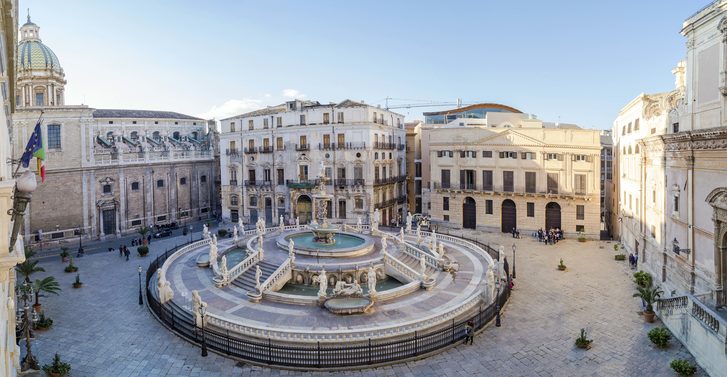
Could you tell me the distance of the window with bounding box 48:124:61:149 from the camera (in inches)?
1714

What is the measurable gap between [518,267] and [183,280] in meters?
22.0

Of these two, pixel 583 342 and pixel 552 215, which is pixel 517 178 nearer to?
pixel 552 215

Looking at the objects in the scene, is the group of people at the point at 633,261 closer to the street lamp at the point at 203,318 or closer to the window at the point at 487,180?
the window at the point at 487,180

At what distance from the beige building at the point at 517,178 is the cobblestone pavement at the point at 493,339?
47.0 feet

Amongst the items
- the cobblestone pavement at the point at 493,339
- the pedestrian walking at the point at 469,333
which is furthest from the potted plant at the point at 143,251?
the pedestrian walking at the point at 469,333

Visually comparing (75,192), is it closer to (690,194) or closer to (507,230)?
(507,230)

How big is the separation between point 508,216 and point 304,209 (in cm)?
2170

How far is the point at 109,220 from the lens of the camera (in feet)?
157

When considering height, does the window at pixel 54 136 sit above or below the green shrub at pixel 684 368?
above

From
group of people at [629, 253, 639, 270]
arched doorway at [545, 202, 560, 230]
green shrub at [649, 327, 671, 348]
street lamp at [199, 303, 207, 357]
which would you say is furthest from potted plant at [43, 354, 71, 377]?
arched doorway at [545, 202, 560, 230]

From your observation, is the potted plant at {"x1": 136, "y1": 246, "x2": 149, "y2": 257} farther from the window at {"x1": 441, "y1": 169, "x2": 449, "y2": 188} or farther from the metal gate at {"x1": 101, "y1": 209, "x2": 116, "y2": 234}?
the window at {"x1": 441, "y1": 169, "x2": 449, "y2": 188}

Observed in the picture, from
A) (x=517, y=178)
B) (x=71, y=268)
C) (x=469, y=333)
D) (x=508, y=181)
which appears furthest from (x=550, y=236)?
(x=71, y=268)

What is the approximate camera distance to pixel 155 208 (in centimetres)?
5250

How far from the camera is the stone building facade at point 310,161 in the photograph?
4944cm
